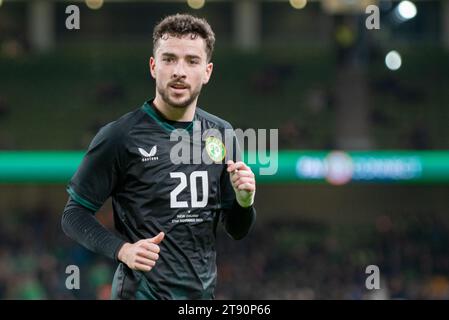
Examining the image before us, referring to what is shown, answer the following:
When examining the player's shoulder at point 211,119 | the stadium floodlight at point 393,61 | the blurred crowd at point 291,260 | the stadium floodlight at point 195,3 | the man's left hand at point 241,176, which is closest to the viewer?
the man's left hand at point 241,176

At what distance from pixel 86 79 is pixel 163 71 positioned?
42.7ft

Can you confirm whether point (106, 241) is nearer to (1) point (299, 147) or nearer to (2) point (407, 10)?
(1) point (299, 147)

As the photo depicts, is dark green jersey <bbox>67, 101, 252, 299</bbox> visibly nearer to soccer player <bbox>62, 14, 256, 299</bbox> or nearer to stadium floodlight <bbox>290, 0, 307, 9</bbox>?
soccer player <bbox>62, 14, 256, 299</bbox>

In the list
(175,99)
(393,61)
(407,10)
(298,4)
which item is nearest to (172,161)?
(175,99)

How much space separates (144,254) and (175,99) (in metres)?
0.73

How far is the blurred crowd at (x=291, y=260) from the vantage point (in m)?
14.4

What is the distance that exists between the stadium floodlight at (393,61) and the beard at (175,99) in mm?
13746

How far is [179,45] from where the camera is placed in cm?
422

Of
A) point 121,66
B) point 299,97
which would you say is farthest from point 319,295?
point 121,66

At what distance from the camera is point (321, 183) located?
16875mm

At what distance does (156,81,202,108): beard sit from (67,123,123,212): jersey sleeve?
254 millimetres

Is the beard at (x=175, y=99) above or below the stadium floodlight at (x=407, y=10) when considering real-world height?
below

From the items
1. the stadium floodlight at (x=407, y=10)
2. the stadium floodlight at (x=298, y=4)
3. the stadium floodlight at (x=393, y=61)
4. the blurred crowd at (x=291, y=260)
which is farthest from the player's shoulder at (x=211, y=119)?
the stadium floodlight at (x=298, y=4)

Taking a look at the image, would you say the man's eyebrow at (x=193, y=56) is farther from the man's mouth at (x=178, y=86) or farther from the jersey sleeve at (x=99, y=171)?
the jersey sleeve at (x=99, y=171)
